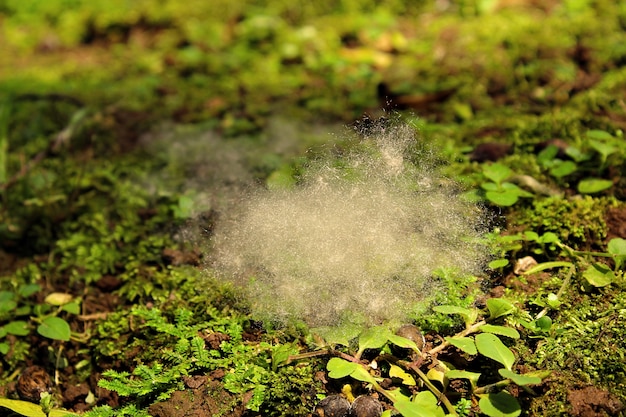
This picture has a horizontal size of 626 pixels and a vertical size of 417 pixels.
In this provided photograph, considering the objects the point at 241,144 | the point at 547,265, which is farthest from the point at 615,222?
the point at 241,144

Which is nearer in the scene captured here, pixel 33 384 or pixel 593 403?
pixel 593 403

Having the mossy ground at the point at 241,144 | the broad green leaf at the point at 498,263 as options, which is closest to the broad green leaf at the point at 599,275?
the mossy ground at the point at 241,144

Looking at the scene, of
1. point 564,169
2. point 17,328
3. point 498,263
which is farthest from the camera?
point 564,169

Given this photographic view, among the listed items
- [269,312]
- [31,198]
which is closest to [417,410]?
[269,312]

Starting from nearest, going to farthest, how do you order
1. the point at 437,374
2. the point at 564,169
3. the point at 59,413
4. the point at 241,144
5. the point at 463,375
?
1. the point at 463,375
2. the point at 437,374
3. the point at 59,413
4. the point at 564,169
5. the point at 241,144

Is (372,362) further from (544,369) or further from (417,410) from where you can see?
(544,369)

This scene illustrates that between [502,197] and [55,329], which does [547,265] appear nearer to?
[502,197]
